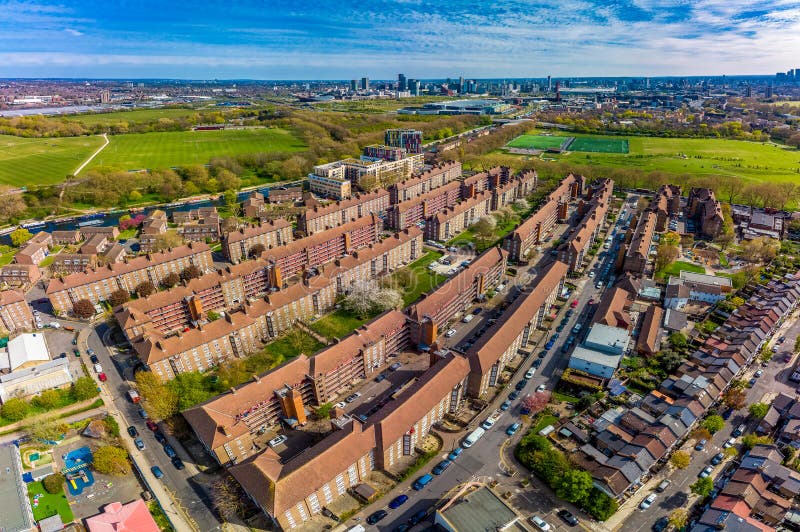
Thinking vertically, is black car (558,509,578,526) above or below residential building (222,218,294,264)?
below

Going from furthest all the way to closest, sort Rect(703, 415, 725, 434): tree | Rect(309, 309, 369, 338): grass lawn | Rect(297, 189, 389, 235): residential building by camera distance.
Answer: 1. Rect(297, 189, 389, 235): residential building
2. Rect(309, 309, 369, 338): grass lawn
3. Rect(703, 415, 725, 434): tree

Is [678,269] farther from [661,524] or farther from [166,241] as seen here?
[166,241]

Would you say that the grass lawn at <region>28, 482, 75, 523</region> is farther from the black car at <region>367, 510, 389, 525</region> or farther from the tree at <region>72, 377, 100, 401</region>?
the black car at <region>367, 510, 389, 525</region>

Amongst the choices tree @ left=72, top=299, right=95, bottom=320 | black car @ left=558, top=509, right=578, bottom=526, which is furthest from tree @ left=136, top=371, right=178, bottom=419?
black car @ left=558, top=509, right=578, bottom=526

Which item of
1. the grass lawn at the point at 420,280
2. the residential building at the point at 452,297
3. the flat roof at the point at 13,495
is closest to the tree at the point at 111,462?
the flat roof at the point at 13,495

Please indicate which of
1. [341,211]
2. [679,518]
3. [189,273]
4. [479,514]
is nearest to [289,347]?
[189,273]

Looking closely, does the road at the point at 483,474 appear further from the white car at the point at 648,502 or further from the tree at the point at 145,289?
the tree at the point at 145,289

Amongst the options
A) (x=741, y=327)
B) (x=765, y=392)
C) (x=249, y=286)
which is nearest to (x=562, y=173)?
(x=741, y=327)
